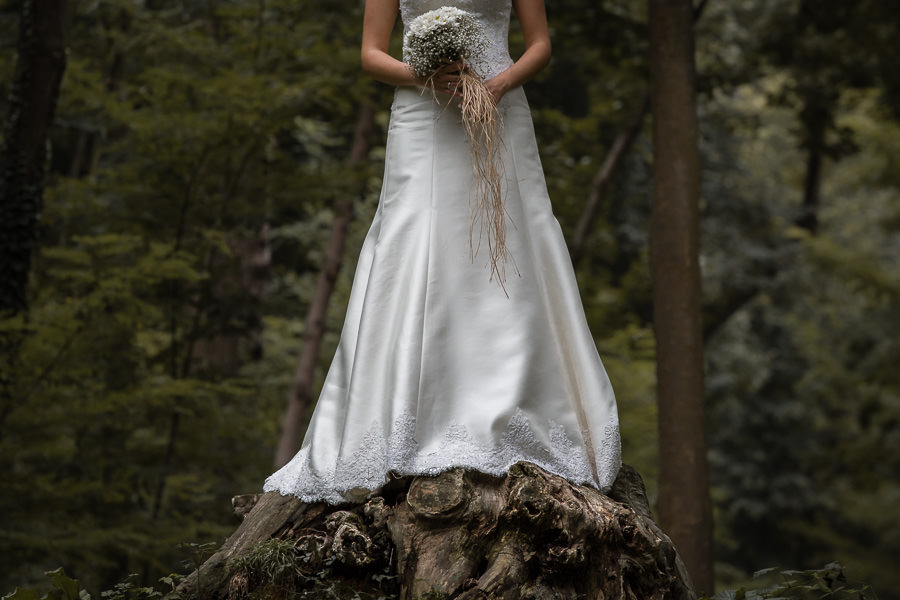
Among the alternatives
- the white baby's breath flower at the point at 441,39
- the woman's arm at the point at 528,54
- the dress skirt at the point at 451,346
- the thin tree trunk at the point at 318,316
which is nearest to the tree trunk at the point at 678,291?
the dress skirt at the point at 451,346

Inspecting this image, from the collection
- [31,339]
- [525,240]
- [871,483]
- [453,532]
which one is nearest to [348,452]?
[453,532]

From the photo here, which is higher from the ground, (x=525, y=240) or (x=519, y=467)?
(x=525, y=240)

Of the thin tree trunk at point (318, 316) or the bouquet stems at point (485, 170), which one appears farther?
the thin tree trunk at point (318, 316)

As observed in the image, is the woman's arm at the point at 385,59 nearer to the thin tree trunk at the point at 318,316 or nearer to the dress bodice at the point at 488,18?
the dress bodice at the point at 488,18

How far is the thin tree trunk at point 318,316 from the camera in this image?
33.5 feet

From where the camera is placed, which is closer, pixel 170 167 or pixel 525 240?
pixel 525 240

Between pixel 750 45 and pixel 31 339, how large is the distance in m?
10.7

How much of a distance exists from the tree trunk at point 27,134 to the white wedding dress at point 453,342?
458cm

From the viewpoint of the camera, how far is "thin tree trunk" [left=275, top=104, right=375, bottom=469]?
1021cm

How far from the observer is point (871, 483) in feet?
63.1

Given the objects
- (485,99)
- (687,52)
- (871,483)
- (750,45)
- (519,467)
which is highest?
(750,45)

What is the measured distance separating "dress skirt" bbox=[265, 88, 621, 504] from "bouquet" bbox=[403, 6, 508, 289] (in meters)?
0.08

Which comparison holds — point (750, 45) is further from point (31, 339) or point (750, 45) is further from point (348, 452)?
point (348, 452)

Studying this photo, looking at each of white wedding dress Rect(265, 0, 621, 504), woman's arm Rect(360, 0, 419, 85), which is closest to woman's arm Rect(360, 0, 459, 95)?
woman's arm Rect(360, 0, 419, 85)
